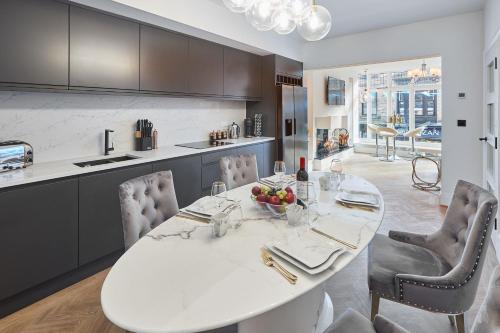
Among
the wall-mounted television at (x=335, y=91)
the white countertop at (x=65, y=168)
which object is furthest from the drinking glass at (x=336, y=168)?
the wall-mounted television at (x=335, y=91)

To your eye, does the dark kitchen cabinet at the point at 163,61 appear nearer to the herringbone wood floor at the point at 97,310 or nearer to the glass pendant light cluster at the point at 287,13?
the glass pendant light cluster at the point at 287,13

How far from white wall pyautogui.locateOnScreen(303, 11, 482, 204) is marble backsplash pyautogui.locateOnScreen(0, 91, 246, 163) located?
10.9ft

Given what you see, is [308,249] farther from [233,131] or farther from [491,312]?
[233,131]

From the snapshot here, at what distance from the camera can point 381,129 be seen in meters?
8.83

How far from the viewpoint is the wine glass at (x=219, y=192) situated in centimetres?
170

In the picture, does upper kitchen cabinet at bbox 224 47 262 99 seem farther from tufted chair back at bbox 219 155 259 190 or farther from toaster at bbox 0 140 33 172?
toaster at bbox 0 140 33 172

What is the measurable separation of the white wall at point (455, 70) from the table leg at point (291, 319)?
3716 millimetres

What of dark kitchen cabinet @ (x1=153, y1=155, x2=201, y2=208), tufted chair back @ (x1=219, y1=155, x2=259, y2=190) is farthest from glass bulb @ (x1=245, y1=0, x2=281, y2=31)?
dark kitchen cabinet @ (x1=153, y1=155, x2=201, y2=208)

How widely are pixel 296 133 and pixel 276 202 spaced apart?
377cm

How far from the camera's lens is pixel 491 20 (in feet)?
11.0

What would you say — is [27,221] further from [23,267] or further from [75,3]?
[75,3]

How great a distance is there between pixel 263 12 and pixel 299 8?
245 millimetres

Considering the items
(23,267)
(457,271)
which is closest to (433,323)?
(457,271)

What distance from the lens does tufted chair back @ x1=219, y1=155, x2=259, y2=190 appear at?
266 centimetres
